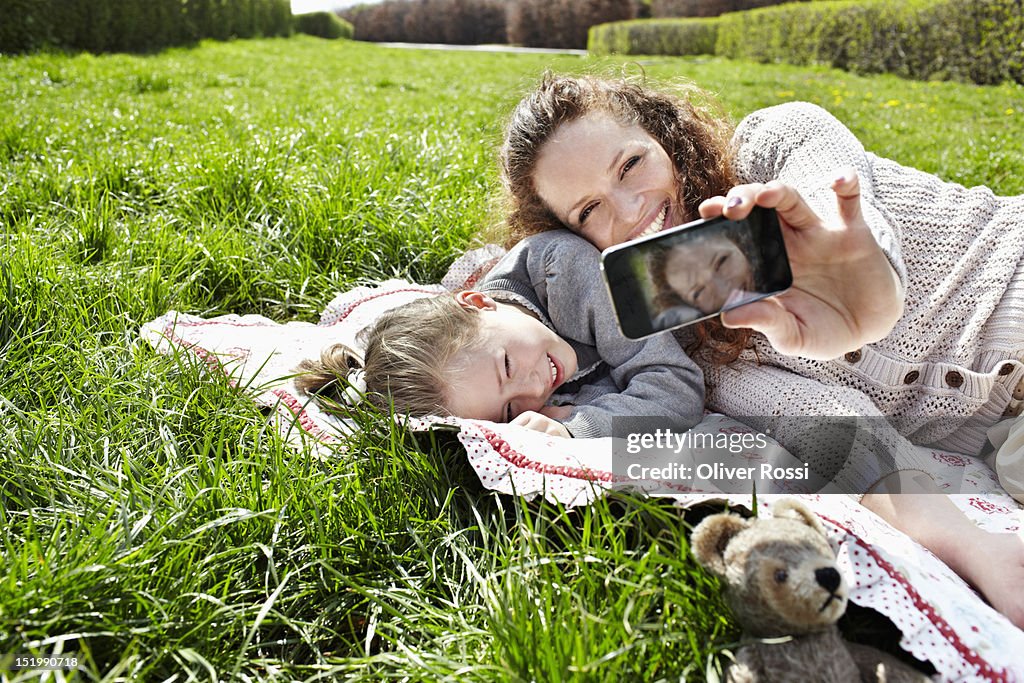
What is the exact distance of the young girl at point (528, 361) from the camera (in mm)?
2203

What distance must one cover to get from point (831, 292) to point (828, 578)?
0.72 metres

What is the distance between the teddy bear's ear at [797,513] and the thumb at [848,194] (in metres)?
0.62

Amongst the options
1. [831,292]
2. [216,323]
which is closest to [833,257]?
[831,292]

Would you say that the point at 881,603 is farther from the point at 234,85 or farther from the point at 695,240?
the point at 234,85

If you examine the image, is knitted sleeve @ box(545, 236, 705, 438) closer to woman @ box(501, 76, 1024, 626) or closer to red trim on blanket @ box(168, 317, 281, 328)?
woman @ box(501, 76, 1024, 626)

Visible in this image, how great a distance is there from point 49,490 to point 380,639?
803mm

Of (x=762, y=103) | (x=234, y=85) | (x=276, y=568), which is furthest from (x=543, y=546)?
(x=234, y=85)

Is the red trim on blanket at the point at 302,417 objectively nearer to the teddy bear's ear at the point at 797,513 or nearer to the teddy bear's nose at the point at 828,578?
the teddy bear's ear at the point at 797,513

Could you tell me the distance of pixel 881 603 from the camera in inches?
54.3

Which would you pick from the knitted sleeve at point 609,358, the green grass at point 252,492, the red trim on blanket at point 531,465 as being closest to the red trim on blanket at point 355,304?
the green grass at point 252,492

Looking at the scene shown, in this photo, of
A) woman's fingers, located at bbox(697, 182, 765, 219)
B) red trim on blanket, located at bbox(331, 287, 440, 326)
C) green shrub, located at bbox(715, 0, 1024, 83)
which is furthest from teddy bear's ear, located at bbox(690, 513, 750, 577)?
green shrub, located at bbox(715, 0, 1024, 83)

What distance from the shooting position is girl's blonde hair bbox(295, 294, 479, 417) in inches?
86.6

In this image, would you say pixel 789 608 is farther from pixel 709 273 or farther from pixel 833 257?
pixel 833 257

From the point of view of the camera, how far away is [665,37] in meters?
22.5
